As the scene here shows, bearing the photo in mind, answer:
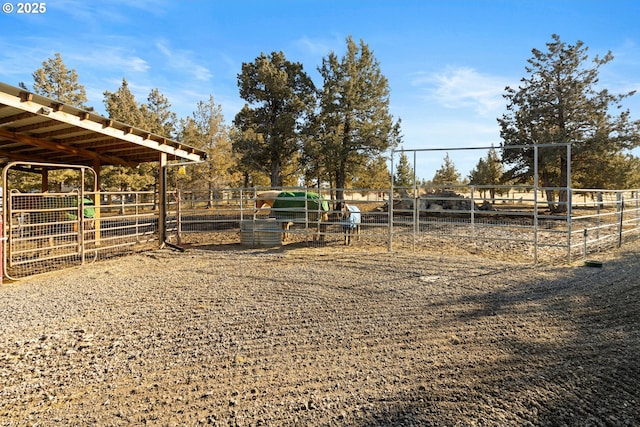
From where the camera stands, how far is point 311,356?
Result: 335 centimetres

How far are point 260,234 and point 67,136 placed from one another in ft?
17.8

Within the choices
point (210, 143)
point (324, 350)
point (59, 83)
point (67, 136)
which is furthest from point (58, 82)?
point (324, 350)

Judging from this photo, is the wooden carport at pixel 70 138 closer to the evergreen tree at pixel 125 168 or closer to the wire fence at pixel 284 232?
the wire fence at pixel 284 232

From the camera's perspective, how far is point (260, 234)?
34.6 ft

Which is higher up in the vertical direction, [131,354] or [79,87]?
[79,87]

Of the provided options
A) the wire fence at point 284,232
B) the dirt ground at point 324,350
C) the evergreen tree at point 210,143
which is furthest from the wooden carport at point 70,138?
the evergreen tree at point 210,143

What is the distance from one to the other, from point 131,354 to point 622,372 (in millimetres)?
4234

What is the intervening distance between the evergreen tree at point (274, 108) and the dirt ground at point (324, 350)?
14239 mm

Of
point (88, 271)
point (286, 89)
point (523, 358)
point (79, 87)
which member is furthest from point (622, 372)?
point (79, 87)

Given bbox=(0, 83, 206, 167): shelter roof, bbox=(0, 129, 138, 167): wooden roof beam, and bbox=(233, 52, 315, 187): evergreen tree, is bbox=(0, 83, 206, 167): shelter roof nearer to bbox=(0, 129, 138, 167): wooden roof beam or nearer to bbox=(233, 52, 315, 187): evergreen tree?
bbox=(0, 129, 138, 167): wooden roof beam

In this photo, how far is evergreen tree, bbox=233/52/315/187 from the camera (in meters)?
19.5

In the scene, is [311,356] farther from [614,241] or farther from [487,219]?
[487,219]

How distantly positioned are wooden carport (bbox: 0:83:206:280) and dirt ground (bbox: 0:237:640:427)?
3.21m

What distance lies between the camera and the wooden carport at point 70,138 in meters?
6.74
